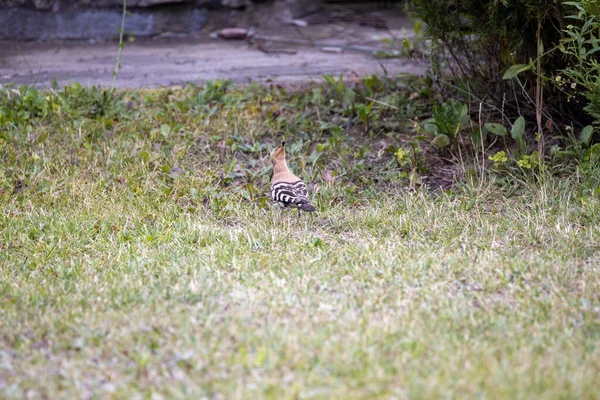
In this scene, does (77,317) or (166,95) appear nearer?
(77,317)

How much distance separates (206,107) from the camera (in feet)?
22.7

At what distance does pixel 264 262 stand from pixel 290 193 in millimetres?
658

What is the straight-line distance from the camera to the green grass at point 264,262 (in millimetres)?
3207

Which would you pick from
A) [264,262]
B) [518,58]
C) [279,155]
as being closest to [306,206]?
[264,262]

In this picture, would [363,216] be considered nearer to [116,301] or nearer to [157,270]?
[157,270]

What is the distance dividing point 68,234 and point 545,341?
10.2 feet

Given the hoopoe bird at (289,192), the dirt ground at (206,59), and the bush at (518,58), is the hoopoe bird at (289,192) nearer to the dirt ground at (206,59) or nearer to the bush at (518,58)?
the bush at (518,58)

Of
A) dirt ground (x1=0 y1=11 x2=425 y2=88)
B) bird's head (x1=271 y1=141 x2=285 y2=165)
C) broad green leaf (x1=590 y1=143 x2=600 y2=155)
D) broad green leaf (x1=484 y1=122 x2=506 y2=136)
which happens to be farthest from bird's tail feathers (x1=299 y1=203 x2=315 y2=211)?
dirt ground (x1=0 y1=11 x2=425 y2=88)

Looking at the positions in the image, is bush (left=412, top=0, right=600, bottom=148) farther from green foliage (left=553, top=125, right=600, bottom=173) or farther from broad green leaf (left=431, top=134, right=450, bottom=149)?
broad green leaf (left=431, top=134, right=450, bottom=149)

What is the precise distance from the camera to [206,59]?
8539 mm

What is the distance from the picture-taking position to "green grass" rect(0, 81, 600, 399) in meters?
3.21

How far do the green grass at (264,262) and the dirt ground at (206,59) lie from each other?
2.34 feet

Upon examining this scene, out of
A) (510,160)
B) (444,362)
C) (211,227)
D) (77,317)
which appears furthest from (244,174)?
(444,362)

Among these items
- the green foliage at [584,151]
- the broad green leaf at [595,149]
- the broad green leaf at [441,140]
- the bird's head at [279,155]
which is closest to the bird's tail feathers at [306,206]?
the bird's head at [279,155]
